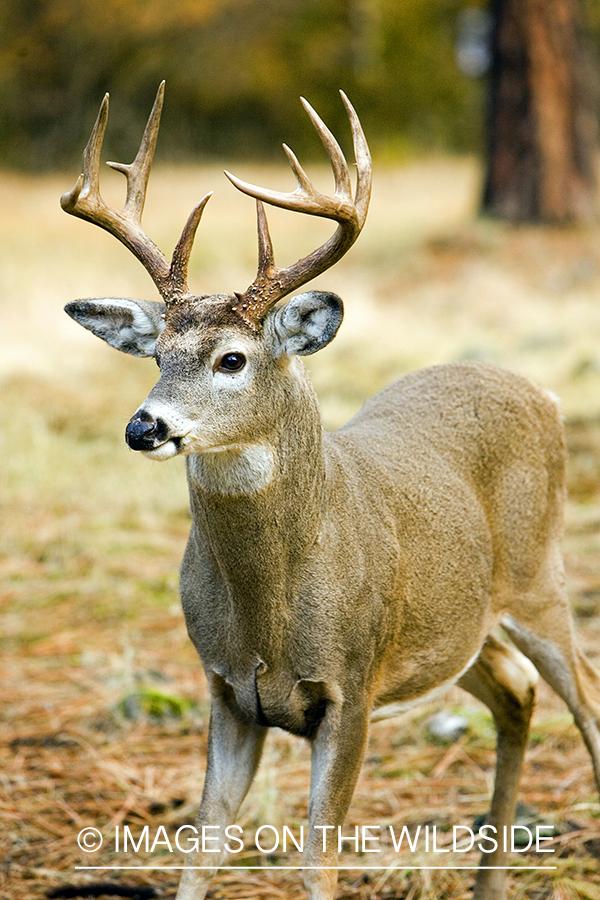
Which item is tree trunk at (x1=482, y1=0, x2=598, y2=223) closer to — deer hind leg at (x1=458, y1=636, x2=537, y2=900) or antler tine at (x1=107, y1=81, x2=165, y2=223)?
deer hind leg at (x1=458, y1=636, x2=537, y2=900)

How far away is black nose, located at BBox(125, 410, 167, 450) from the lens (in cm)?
325

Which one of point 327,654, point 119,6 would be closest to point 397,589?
point 327,654

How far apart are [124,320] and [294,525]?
0.92 meters

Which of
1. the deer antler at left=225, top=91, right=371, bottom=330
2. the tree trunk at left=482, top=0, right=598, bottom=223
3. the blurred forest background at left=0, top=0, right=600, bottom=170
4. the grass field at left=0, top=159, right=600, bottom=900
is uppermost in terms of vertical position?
the blurred forest background at left=0, top=0, right=600, bottom=170

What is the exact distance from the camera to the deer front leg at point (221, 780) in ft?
12.3

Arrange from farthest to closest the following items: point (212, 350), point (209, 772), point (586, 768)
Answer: point (586, 768) < point (209, 772) < point (212, 350)

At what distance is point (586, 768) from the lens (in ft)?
16.5

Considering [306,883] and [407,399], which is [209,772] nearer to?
[306,883]

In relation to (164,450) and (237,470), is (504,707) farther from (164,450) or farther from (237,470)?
(164,450)

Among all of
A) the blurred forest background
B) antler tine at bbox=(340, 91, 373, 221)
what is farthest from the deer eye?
the blurred forest background

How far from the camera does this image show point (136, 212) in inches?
156

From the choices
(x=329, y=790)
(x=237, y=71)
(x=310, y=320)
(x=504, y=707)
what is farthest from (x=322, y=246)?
(x=237, y=71)

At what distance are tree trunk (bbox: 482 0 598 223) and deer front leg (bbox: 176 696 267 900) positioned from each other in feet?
37.9

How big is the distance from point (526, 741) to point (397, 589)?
1060 millimetres
